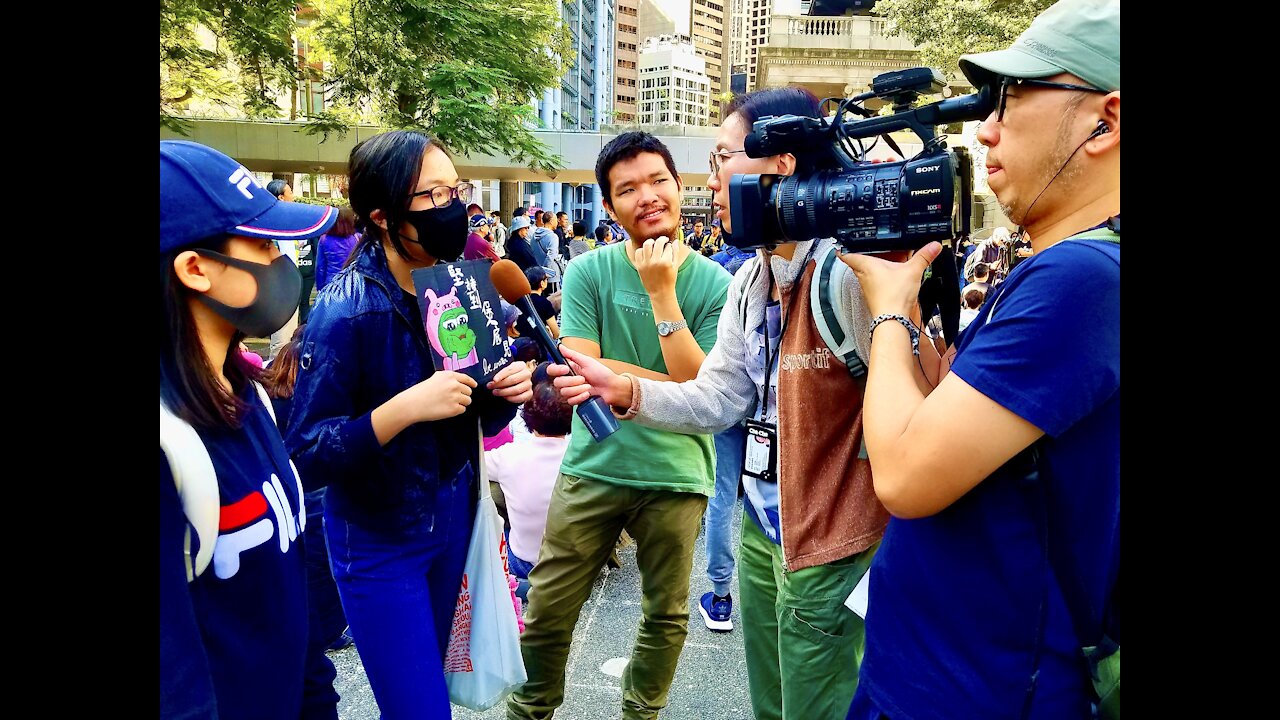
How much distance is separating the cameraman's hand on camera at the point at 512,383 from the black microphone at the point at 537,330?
11 centimetres

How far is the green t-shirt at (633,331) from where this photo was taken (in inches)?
116

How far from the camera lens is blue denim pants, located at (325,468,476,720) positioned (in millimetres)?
2127

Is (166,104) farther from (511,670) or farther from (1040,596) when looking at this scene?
(1040,596)

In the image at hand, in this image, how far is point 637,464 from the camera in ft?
9.59

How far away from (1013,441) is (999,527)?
16 cm

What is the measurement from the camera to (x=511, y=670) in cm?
232

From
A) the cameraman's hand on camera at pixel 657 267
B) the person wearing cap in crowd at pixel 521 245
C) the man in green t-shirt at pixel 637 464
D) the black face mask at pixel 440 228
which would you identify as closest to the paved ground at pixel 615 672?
the man in green t-shirt at pixel 637 464

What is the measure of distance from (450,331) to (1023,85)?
1.42 m

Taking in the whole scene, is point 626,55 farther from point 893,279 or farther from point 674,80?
point 893,279

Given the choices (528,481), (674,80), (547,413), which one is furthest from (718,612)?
(674,80)

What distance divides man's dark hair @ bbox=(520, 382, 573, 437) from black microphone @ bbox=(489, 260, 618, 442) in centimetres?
137
